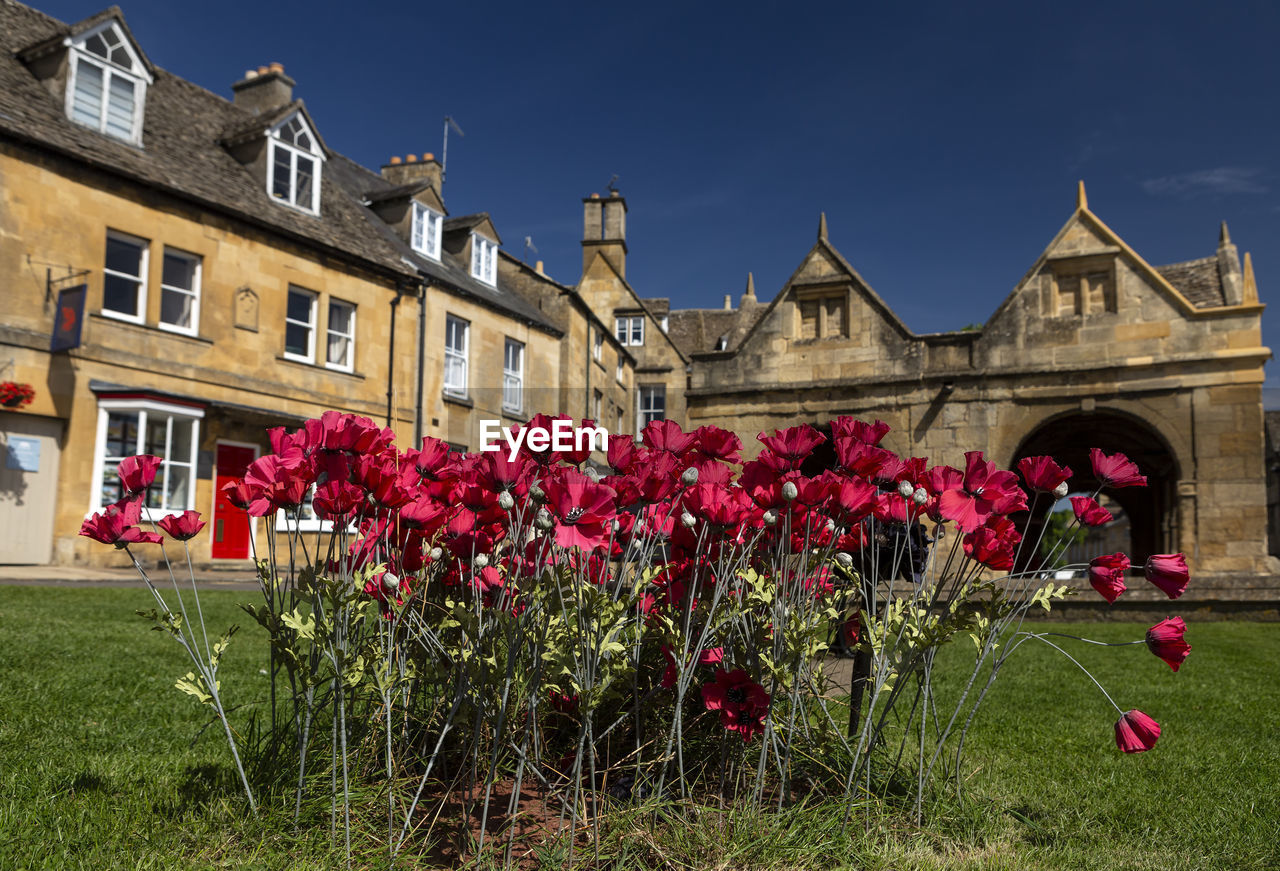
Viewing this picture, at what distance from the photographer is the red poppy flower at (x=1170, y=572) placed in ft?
7.96

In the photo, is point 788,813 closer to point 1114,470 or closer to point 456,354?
point 1114,470

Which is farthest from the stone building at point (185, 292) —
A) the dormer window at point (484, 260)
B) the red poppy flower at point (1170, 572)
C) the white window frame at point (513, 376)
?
the red poppy flower at point (1170, 572)

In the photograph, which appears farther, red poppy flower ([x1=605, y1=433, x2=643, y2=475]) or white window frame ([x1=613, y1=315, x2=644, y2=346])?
white window frame ([x1=613, y1=315, x2=644, y2=346])

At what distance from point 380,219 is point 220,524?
9559 mm

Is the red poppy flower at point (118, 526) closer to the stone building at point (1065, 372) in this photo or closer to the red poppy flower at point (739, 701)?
the red poppy flower at point (739, 701)

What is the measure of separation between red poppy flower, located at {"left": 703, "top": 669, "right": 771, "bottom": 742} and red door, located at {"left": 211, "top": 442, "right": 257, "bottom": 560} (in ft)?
52.8

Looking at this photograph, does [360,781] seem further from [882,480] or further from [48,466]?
[48,466]

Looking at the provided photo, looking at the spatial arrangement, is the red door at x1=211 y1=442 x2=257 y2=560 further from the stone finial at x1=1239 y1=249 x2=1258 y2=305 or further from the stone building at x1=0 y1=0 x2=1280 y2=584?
the stone finial at x1=1239 y1=249 x2=1258 y2=305

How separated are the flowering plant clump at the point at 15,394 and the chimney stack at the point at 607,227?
876 inches

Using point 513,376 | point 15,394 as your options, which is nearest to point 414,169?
point 513,376

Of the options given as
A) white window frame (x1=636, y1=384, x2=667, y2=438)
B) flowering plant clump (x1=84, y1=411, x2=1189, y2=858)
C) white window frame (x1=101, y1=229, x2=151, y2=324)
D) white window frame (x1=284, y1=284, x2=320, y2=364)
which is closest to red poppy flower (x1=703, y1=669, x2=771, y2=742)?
flowering plant clump (x1=84, y1=411, x2=1189, y2=858)

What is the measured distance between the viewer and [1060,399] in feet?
58.4

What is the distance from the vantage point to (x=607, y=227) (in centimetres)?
3297

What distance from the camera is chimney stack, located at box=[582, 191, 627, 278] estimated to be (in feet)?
108
